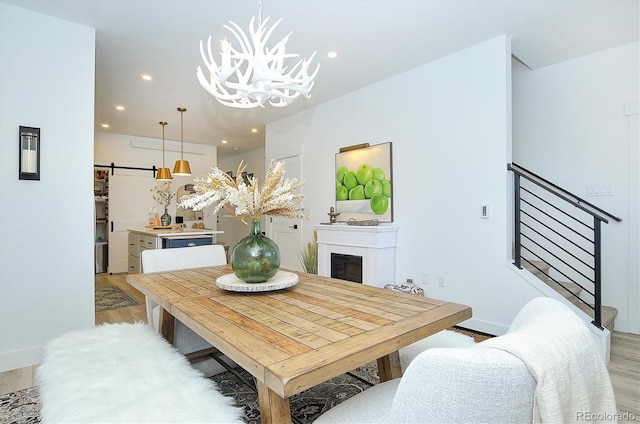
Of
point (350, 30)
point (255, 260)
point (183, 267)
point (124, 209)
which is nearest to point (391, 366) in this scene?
point (255, 260)

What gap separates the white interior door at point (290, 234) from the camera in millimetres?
5340

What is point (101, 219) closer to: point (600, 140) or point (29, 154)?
point (29, 154)

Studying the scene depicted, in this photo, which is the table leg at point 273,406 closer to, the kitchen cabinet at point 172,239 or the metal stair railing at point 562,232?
the metal stair railing at point 562,232

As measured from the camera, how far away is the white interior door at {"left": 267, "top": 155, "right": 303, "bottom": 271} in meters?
5.34

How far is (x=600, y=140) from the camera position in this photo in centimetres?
327

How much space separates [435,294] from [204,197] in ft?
8.98

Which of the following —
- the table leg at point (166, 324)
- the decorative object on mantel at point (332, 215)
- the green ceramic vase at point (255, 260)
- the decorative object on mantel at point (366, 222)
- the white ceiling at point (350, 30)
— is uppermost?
the white ceiling at point (350, 30)

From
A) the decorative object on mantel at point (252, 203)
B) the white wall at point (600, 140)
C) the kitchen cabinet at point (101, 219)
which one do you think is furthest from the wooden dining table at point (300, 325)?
the kitchen cabinet at point (101, 219)

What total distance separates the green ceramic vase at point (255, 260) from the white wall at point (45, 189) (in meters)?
1.82

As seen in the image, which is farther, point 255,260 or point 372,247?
point 372,247

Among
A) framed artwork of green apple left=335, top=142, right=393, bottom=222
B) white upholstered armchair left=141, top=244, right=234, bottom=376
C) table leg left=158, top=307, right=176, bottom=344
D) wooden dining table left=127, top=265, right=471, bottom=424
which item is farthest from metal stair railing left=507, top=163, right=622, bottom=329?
table leg left=158, top=307, right=176, bottom=344

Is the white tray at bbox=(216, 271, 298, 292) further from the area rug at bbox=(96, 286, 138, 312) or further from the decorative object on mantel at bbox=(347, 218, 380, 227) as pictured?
the area rug at bbox=(96, 286, 138, 312)

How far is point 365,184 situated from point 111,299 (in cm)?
→ 354

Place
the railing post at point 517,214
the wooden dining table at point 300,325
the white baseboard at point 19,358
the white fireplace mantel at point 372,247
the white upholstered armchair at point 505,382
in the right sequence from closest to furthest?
the white upholstered armchair at point 505,382, the wooden dining table at point 300,325, the white baseboard at point 19,358, the railing post at point 517,214, the white fireplace mantel at point 372,247
